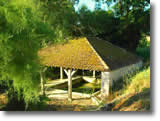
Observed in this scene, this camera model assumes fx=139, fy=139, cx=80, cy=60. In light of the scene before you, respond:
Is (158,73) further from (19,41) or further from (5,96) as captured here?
(5,96)

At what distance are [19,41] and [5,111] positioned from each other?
1.80 m

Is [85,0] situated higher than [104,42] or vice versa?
[85,0]

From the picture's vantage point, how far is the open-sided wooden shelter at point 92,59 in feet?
19.3

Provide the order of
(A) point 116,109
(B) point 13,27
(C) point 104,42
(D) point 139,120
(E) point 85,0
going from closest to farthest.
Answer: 1. (B) point 13,27
2. (D) point 139,120
3. (A) point 116,109
4. (E) point 85,0
5. (C) point 104,42

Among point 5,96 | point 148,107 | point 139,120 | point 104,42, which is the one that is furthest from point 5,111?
point 104,42

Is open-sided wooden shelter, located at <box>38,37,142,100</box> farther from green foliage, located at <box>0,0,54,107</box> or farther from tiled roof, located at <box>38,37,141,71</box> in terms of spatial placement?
green foliage, located at <box>0,0,54,107</box>

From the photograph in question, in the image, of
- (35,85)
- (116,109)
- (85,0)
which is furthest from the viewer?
(85,0)

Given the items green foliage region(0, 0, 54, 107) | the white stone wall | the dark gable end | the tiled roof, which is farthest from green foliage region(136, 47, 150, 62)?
green foliage region(0, 0, 54, 107)

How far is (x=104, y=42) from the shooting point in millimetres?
5992

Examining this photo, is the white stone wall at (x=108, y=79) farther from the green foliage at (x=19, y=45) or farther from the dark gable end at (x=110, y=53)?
the green foliage at (x=19, y=45)

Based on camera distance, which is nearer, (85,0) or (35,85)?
(35,85)

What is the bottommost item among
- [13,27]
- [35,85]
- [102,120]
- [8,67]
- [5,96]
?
[102,120]

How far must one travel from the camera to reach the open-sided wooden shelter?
589 cm

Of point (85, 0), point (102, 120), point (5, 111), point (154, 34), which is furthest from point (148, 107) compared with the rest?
point (85, 0)
